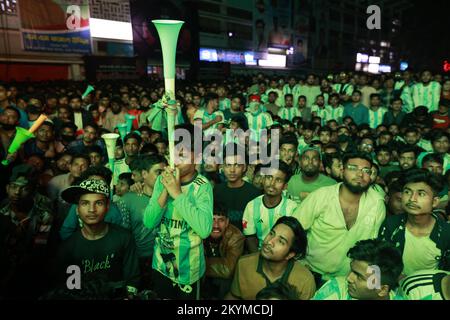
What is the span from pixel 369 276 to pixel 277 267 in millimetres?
660

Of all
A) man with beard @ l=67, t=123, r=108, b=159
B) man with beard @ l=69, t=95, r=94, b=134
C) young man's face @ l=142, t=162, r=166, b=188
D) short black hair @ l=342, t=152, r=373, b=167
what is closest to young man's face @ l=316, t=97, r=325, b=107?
man with beard @ l=69, t=95, r=94, b=134

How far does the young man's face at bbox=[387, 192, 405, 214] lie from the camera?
3.66 metres

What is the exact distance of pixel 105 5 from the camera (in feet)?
60.9

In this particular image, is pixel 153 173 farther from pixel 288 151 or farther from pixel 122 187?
pixel 288 151

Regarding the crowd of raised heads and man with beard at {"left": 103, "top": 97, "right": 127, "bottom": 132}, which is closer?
the crowd of raised heads

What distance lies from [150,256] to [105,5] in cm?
1820

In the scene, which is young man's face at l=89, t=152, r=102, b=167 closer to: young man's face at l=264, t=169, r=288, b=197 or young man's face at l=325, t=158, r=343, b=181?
young man's face at l=264, t=169, r=288, b=197

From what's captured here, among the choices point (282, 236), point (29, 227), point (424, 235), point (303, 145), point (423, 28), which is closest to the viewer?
point (282, 236)

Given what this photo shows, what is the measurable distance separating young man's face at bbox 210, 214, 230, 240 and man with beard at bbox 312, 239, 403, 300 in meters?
1.07

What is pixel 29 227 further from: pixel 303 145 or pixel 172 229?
pixel 303 145

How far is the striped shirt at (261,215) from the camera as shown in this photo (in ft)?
11.6

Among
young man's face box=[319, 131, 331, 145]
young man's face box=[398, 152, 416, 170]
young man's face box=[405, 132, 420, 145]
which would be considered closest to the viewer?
young man's face box=[398, 152, 416, 170]

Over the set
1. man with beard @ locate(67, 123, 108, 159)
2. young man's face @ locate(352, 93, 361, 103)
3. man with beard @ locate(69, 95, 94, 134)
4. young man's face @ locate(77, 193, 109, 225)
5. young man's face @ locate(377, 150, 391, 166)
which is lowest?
young man's face @ locate(377, 150, 391, 166)
